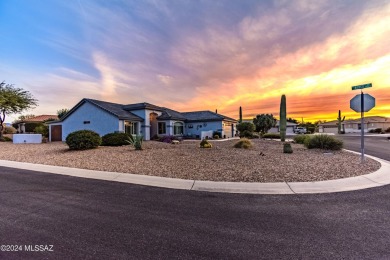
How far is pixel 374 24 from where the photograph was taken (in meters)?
12.4

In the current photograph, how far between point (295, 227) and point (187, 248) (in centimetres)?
229

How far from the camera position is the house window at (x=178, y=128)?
1262 inches

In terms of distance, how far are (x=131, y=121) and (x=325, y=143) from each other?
21511mm

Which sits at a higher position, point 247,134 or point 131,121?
point 131,121

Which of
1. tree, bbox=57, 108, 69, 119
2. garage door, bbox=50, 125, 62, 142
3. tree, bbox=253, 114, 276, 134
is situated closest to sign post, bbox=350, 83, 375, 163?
garage door, bbox=50, 125, 62, 142

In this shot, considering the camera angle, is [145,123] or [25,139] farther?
[145,123]

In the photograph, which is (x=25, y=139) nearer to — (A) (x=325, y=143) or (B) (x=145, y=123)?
(B) (x=145, y=123)

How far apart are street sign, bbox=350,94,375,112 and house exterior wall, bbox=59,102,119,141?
22447mm

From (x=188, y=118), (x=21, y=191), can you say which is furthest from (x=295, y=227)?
(x=188, y=118)

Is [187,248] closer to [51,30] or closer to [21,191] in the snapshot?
[21,191]

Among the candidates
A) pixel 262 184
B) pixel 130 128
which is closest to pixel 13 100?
pixel 130 128

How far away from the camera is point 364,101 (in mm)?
11055

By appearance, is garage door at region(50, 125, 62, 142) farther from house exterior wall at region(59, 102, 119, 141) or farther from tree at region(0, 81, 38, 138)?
tree at region(0, 81, 38, 138)

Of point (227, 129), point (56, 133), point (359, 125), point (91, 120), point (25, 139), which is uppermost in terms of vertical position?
point (91, 120)
